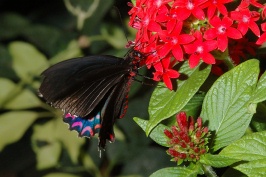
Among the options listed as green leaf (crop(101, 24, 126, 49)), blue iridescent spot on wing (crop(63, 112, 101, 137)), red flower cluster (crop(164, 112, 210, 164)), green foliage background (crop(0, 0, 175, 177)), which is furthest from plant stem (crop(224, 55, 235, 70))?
green leaf (crop(101, 24, 126, 49))

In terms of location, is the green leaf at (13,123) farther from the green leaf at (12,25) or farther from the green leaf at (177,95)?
the green leaf at (177,95)

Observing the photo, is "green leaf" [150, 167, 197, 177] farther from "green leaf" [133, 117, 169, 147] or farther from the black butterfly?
the black butterfly

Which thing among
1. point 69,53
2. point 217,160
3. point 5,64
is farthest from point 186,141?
point 5,64

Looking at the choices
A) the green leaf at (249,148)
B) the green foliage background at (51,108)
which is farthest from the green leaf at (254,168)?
the green foliage background at (51,108)

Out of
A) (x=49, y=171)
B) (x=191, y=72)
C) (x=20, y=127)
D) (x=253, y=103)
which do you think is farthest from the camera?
(x=49, y=171)

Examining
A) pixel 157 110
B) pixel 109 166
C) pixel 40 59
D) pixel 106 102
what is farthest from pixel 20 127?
pixel 157 110

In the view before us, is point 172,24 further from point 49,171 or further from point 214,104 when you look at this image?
point 49,171
